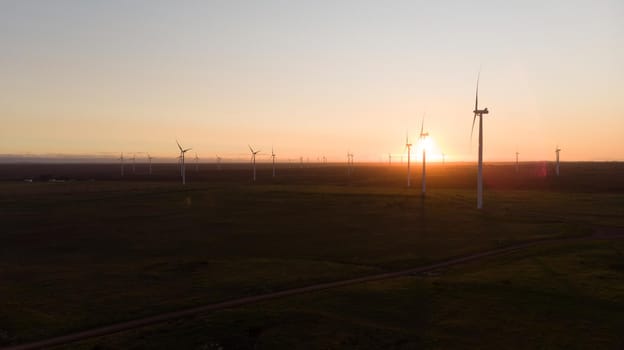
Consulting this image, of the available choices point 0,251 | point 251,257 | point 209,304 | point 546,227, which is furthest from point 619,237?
point 0,251

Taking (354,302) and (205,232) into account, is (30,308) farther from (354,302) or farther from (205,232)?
(205,232)

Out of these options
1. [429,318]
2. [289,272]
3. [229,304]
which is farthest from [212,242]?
[429,318]

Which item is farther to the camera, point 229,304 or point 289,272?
point 289,272

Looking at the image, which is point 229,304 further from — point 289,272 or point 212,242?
point 212,242

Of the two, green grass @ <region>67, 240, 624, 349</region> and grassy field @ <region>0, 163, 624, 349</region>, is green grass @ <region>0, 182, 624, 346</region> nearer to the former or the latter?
grassy field @ <region>0, 163, 624, 349</region>

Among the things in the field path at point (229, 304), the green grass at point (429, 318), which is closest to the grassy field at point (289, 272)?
the green grass at point (429, 318)

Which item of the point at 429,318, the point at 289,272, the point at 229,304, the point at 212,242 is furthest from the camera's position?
the point at 212,242

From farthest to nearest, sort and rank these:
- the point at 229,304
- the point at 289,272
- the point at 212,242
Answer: the point at 212,242
the point at 289,272
the point at 229,304
